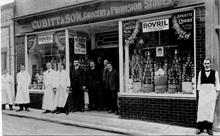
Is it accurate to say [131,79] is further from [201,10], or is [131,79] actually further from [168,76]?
[201,10]

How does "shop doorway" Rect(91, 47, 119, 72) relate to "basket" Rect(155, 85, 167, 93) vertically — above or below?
above

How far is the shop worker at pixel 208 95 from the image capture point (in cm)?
743

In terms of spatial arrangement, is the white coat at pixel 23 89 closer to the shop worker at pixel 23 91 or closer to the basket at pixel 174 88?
the shop worker at pixel 23 91

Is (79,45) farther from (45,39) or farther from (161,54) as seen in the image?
(161,54)

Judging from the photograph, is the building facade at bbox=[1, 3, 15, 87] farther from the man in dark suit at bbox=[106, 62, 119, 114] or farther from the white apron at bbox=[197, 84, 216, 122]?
the white apron at bbox=[197, 84, 216, 122]

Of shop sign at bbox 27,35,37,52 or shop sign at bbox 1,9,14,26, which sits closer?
shop sign at bbox 27,35,37,52

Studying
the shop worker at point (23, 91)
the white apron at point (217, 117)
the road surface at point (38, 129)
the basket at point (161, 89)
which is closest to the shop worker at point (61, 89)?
the road surface at point (38, 129)

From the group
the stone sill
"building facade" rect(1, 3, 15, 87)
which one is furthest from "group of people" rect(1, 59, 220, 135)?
"building facade" rect(1, 3, 15, 87)

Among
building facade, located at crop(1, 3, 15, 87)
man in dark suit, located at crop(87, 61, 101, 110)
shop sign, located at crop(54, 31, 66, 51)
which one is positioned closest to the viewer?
man in dark suit, located at crop(87, 61, 101, 110)

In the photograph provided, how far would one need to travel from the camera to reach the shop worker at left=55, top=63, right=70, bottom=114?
11.0 metres

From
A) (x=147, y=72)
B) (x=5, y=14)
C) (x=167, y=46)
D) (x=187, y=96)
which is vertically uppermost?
(x=5, y=14)

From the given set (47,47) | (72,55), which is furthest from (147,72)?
(47,47)

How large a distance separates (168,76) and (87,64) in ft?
12.4

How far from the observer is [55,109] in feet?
36.9
